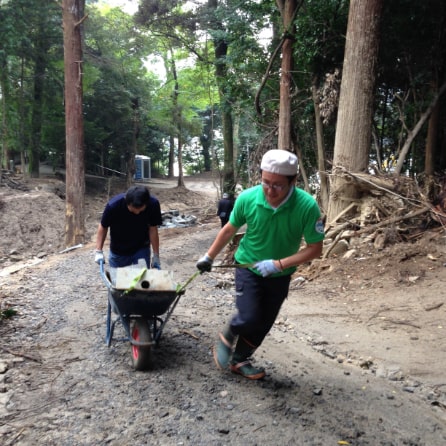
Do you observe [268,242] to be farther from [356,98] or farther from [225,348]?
[356,98]

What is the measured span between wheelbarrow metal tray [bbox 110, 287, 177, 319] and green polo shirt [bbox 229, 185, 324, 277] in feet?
2.60

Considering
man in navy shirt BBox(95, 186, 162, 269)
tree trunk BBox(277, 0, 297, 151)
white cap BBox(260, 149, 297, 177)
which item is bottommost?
man in navy shirt BBox(95, 186, 162, 269)

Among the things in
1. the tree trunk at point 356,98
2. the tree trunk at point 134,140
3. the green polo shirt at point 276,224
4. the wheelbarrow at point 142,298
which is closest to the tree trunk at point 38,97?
the tree trunk at point 134,140

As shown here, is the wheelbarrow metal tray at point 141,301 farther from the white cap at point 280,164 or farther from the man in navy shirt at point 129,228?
the white cap at point 280,164

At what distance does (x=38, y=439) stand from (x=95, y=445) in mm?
387

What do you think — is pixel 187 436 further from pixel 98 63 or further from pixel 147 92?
pixel 147 92

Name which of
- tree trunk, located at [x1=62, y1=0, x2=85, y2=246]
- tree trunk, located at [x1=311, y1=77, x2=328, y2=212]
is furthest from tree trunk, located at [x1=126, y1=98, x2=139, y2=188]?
tree trunk, located at [x1=311, y1=77, x2=328, y2=212]

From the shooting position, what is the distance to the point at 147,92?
1008 inches

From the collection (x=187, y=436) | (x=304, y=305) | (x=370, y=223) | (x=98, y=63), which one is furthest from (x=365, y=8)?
(x=98, y=63)

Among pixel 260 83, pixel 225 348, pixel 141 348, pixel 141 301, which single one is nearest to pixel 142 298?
pixel 141 301

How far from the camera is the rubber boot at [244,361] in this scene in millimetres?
3551

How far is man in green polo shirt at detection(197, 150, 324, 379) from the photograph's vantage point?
309 cm

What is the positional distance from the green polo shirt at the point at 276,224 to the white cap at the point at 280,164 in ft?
0.70

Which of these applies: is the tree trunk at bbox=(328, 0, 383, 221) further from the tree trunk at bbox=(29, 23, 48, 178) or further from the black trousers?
the tree trunk at bbox=(29, 23, 48, 178)
